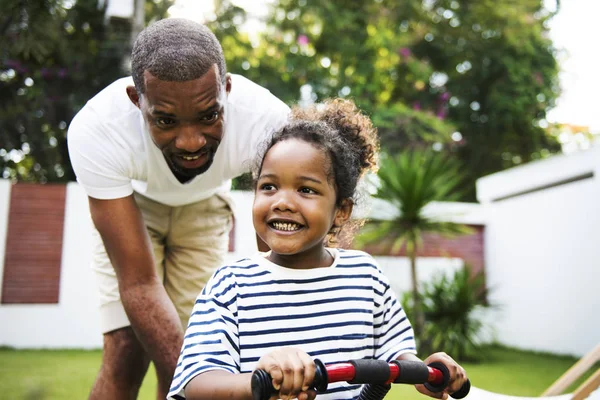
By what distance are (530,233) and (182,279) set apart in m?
6.42

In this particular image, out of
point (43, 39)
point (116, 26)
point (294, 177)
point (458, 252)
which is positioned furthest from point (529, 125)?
point (294, 177)

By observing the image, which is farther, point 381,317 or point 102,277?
point 102,277

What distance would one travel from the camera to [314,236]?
167 cm

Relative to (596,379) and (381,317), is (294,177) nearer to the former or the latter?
(381,317)

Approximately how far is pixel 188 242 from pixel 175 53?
116 cm

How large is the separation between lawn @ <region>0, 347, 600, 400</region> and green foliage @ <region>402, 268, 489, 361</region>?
0.77 ft

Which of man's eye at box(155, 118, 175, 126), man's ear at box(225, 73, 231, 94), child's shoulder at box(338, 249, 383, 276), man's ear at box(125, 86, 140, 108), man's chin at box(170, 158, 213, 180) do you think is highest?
man's ear at box(225, 73, 231, 94)

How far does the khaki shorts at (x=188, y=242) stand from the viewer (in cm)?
285

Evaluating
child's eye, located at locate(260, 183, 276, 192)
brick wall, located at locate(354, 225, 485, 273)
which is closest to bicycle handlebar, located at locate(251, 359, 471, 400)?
child's eye, located at locate(260, 183, 276, 192)

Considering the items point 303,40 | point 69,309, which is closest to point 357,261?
Answer: point 69,309

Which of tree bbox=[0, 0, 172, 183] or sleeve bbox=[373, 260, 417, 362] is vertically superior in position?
tree bbox=[0, 0, 172, 183]

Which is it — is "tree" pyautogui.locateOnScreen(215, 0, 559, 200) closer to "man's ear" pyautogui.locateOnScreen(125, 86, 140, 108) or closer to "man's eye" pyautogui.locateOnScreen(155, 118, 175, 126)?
"man's ear" pyautogui.locateOnScreen(125, 86, 140, 108)

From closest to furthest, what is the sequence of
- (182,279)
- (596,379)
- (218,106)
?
(218,106), (596,379), (182,279)

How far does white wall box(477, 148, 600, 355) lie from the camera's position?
7.17 meters
